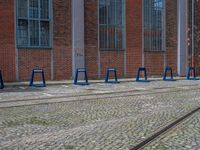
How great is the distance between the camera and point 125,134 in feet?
21.1

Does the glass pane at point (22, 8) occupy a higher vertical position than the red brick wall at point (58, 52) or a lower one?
higher

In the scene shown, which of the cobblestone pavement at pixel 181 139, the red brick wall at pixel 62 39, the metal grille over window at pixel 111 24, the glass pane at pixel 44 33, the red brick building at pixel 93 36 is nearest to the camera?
the cobblestone pavement at pixel 181 139

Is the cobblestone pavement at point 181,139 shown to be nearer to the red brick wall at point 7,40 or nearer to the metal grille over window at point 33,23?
→ the red brick wall at point 7,40

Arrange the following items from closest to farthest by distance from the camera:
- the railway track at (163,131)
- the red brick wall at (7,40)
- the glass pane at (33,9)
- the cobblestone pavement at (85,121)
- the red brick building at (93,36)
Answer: the railway track at (163,131), the cobblestone pavement at (85,121), the red brick wall at (7,40), the red brick building at (93,36), the glass pane at (33,9)

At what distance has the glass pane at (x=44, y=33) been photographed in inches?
771

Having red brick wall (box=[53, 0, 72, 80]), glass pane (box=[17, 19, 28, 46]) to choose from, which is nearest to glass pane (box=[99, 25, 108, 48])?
red brick wall (box=[53, 0, 72, 80])

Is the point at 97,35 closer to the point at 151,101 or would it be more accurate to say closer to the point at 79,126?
the point at 151,101

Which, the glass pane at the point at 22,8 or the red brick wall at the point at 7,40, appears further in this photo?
the glass pane at the point at 22,8

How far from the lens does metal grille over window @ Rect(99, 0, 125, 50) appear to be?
2178cm

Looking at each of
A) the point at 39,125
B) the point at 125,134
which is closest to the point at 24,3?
the point at 39,125

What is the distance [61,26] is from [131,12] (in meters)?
5.36

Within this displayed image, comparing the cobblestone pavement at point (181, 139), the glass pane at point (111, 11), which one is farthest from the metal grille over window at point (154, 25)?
the cobblestone pavement at point (181, 139)

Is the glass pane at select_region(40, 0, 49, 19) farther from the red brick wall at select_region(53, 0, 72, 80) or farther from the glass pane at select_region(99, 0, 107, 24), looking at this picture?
the glass pane at select_region(99, 0, 107, 24)

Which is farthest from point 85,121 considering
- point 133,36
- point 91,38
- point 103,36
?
point 133,36
